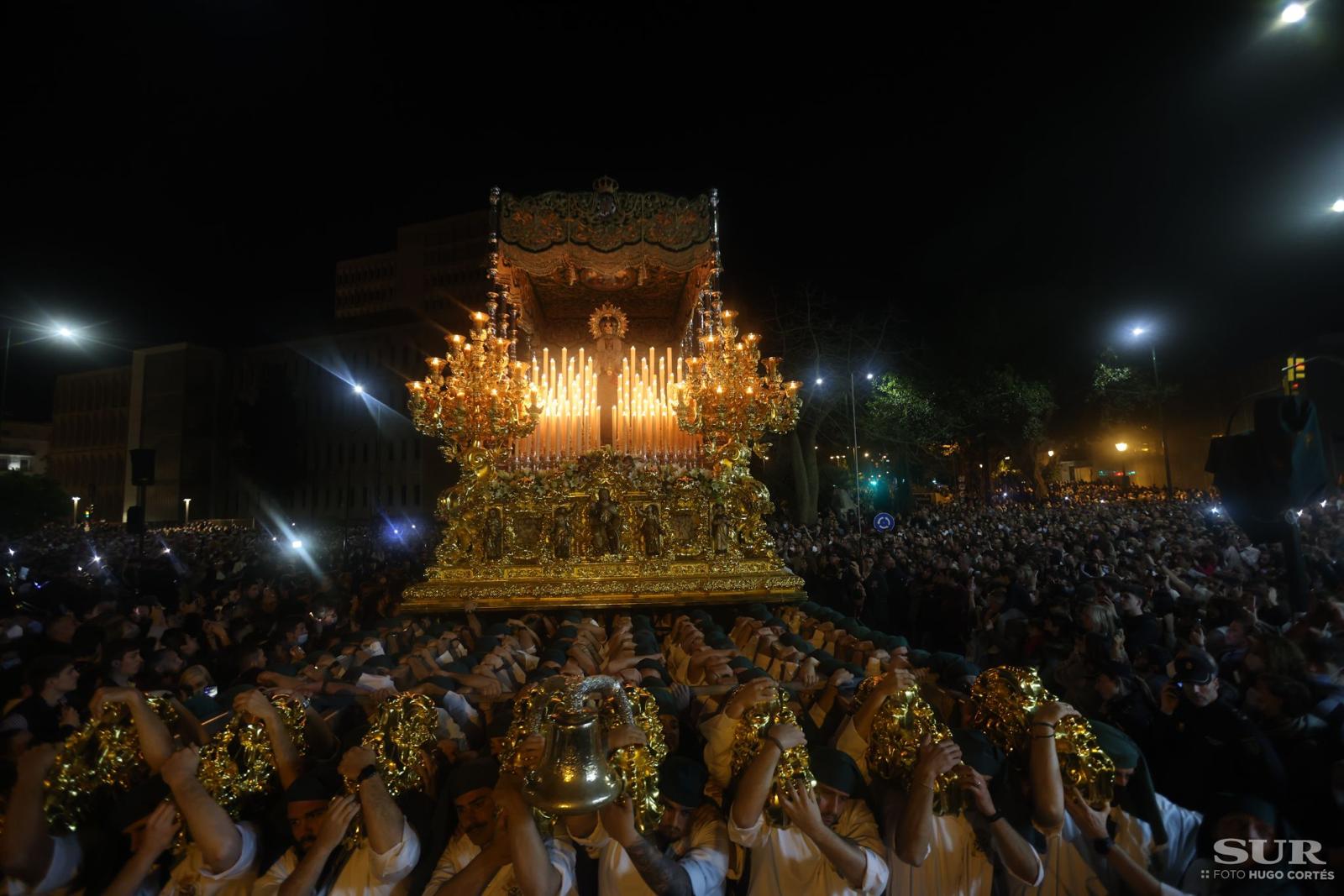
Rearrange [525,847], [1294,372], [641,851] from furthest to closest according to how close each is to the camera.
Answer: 1. [1294,372]
2. [641,851]
3. [525,847]

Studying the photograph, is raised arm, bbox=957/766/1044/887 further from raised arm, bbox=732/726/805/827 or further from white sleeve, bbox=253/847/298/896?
white sleeve, bbox=253/847/298/896

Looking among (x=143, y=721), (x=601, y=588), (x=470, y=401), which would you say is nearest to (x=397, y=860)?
(x=143, y=721)

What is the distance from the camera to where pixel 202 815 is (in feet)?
8.74

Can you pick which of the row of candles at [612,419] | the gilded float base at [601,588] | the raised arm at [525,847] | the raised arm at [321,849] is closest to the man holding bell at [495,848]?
→ the raised arm at [525,847]

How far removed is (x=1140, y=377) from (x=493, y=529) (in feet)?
102

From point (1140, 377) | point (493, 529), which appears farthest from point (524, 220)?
point (1140, 377)

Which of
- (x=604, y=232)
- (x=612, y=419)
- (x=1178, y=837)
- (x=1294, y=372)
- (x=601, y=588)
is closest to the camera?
(x=1178, y=837)

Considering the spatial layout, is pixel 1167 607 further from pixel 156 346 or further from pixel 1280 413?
pixel 156 346

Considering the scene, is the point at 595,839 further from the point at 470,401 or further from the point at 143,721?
the point at 470,401

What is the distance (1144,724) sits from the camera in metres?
4.07

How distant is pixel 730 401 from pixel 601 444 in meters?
2.38

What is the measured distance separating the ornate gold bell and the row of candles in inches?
326

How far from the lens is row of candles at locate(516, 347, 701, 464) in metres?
10.5

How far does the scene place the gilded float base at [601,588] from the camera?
8.73 m
